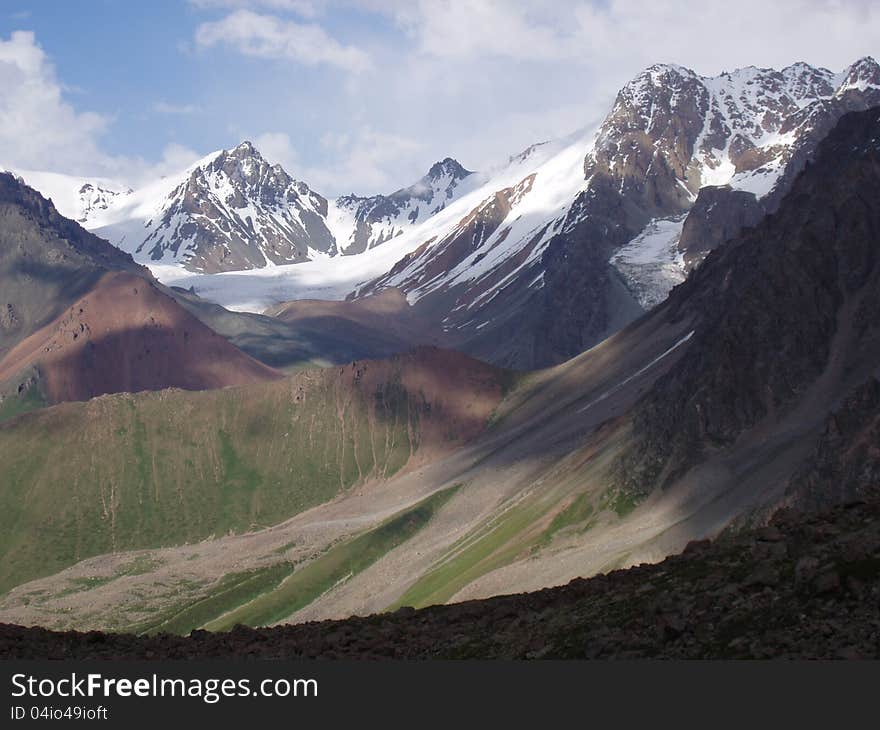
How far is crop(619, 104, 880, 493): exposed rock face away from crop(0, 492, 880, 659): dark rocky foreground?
100072 millimetres

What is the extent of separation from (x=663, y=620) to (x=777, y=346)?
12264 cm

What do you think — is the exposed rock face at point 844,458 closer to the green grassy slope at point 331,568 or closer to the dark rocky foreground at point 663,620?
the green grassy slope at point 331,568

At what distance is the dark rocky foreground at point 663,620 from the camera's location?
2761cm

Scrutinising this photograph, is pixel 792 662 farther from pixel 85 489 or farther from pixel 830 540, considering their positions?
pixel 85 489

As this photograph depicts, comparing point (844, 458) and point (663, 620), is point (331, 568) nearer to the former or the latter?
point (844, 458)

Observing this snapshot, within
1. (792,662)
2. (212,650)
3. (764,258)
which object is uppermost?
(764,258)

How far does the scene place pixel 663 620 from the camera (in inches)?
1175

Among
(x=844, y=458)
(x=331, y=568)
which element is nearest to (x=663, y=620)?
(x=844, y=458)

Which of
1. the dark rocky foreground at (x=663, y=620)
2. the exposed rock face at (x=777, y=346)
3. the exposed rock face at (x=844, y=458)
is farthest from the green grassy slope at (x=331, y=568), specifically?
the dark rocky foreground at (x=663, y=620)

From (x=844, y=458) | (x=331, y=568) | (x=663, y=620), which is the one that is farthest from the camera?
(x=331, y=568)

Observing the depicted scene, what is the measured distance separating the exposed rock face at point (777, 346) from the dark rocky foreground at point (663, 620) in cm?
10007

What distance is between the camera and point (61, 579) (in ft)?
555

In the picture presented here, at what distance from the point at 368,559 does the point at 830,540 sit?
13016cm

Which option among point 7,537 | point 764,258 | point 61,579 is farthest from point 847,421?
point 7,537
